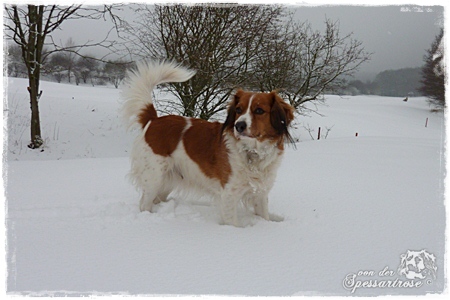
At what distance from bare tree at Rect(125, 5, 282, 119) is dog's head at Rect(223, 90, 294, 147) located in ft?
20.6

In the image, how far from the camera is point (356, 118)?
891 inches

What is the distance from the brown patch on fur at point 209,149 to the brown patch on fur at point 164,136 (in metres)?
0.10

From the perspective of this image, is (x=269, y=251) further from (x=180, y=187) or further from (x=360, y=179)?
(x=360, y=179)

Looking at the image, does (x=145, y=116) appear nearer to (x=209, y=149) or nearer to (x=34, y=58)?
(x=209, y=149)

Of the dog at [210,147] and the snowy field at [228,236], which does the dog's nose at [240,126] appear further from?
the snowy field at [228,236]

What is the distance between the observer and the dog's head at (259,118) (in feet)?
8.64

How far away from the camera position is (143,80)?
333 centimetres

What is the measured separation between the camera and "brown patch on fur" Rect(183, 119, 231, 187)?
2887 millimetres

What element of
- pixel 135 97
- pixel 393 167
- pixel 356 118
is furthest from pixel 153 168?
pixel 356 118

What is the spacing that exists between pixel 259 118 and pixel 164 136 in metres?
1.00

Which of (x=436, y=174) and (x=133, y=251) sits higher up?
(x=436, y=174)

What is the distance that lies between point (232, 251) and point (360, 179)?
2.59 meters

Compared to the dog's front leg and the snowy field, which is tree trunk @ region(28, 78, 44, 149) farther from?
the dog's front leg

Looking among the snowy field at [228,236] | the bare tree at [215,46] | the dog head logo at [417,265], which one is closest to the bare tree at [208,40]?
the bare tree at [215,46]
